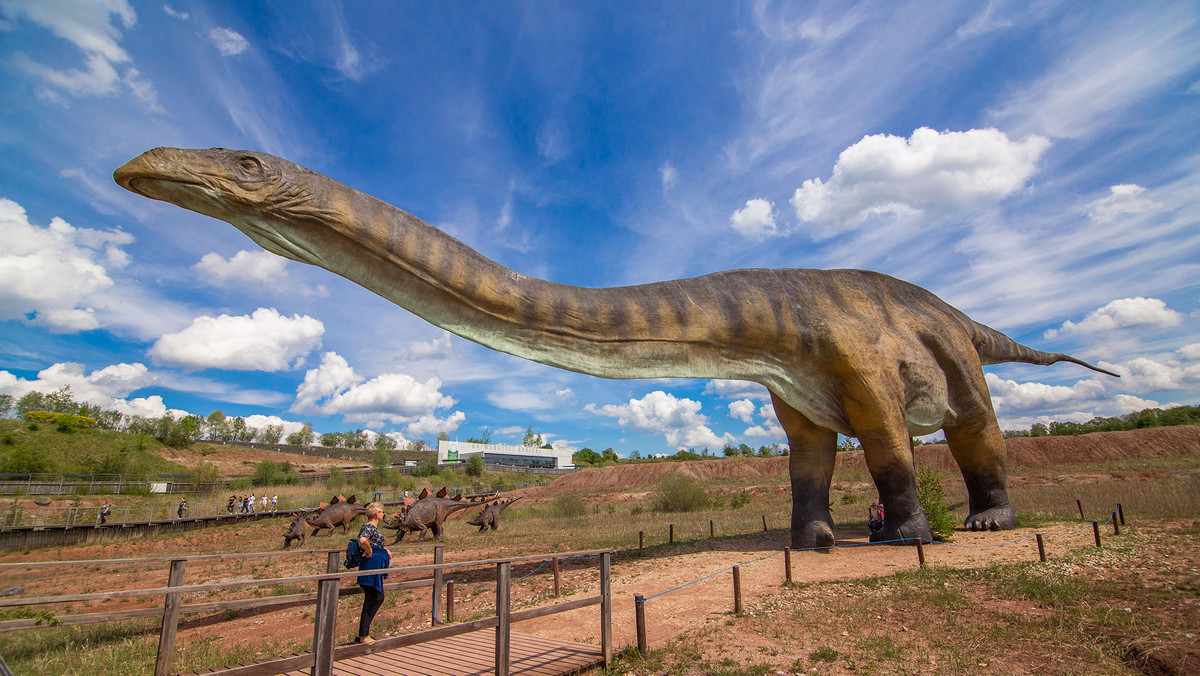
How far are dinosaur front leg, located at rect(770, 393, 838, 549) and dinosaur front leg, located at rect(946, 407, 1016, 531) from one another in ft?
9.55

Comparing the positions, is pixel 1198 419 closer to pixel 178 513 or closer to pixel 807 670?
pixel 807 670

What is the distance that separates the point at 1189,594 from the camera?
588 cm

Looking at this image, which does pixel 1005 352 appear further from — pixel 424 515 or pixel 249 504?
pixel 249 504

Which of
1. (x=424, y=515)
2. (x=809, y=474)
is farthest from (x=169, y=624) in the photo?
(x=424, y=515)

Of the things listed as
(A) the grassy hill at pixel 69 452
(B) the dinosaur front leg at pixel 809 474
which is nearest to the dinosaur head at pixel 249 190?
(B) the dinosaur front leg at pixel 809 474

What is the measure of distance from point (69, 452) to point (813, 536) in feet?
165

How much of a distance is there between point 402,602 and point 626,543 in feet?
16.5

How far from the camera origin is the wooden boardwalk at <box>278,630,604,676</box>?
178 inches

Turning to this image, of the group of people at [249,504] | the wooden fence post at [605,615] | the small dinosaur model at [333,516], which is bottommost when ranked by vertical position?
the group of people at [249,504]

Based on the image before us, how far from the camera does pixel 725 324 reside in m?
7.39

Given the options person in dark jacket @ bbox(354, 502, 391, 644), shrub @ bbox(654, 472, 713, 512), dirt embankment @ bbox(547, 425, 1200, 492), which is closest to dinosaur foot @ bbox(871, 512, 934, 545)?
person in dark jacket @ bbox(354, 502, 391, 644)

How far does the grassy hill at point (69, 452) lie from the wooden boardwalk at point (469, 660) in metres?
43.6

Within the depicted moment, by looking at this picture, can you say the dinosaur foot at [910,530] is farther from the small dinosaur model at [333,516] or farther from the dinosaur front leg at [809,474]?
the small dinosaur model at [333,516]

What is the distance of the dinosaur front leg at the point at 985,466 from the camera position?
10.2 metres
